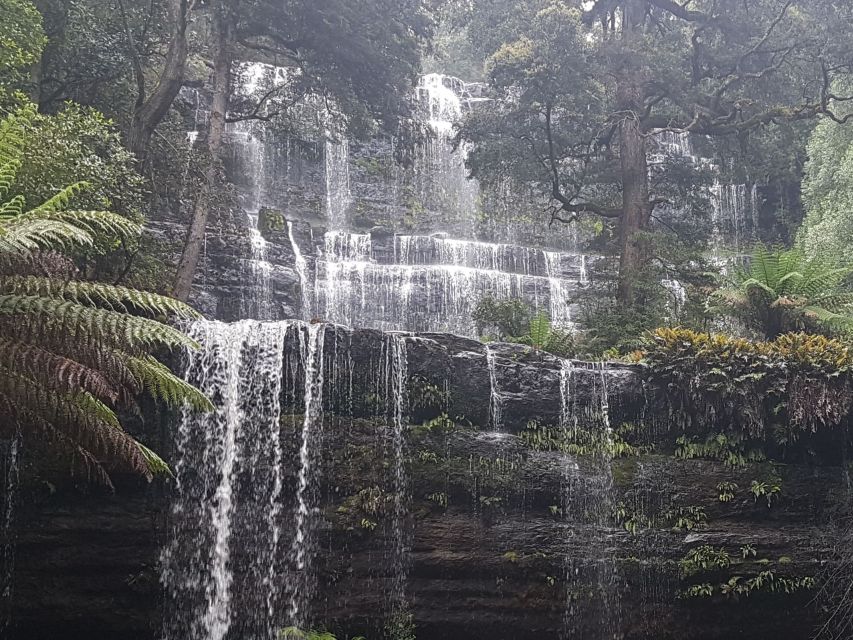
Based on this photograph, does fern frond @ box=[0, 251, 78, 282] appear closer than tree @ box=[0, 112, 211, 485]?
No

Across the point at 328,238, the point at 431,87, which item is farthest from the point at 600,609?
the point at 431,87

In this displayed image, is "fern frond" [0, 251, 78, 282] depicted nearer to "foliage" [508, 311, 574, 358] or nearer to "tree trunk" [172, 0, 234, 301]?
"tree trunk" [172, 0, 234, 301]

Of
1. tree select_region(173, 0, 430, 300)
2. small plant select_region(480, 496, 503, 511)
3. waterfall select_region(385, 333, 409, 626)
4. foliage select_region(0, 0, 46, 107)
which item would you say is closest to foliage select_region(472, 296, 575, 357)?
waterfall select_region(385, 333, 409, 626)

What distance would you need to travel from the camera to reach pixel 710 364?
10789 millimetres

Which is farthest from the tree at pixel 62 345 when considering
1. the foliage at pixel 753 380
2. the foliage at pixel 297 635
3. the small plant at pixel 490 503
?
the foliage at pixel 753 380

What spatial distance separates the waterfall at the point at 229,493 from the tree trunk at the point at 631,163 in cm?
652

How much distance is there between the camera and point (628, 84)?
15.1 metres

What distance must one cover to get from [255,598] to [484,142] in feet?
32.3

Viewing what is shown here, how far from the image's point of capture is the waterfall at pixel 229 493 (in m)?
9.16

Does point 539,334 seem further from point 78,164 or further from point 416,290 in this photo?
point 78,164

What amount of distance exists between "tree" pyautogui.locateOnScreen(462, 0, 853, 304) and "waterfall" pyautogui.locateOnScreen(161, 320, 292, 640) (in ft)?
23.6

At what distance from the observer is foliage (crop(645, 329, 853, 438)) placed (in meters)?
10.4

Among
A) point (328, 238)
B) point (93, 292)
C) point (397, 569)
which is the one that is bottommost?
point (397, 569)

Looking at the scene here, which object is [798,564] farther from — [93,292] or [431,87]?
[431,87]
